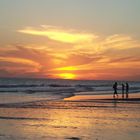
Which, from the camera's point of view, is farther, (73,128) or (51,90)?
(51,90)

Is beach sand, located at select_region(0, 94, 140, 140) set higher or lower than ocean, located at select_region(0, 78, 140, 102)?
lower

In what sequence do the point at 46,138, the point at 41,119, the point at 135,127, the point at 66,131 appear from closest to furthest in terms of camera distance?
the point at 46,138, the point at 66,131, the point at 135,127, the point at 41,119

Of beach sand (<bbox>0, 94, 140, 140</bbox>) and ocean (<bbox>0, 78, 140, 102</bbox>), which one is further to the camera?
ocean (<bbox>0, 78, 140, 102</bbox>)

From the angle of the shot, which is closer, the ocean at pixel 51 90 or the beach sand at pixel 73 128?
the beach sand at pixel 73 128

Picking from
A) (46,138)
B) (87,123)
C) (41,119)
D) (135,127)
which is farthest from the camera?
(41,119)

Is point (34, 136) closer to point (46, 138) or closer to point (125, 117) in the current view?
point (46, 138)

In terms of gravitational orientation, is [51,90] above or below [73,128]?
above

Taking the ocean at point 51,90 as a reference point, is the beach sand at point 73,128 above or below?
below

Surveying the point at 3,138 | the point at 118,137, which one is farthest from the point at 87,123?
the point at 3,138

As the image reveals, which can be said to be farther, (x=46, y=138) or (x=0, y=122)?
(x=0, y=122)

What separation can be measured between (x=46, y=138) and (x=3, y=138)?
1.78 meters

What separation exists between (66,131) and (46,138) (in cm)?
185

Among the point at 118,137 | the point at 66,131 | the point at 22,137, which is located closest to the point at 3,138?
the point at 22,137

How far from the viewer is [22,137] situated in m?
15.5
